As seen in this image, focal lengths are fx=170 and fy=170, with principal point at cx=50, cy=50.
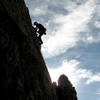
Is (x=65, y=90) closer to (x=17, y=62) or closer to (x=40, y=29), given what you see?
(x=40, y=29)

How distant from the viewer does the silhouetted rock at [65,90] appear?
40.7m

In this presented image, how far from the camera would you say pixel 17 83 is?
25.2m

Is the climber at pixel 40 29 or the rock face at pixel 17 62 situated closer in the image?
the rock face at pixel 17 62

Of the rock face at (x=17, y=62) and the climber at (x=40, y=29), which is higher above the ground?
the climber at (x=40, y=29)

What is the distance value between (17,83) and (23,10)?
15.3 metres

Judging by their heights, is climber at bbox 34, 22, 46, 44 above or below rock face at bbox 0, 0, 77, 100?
above

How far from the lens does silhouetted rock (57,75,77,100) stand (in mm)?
40688

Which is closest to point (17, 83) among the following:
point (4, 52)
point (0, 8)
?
point (4, 52)

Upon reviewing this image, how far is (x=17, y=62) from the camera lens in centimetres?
2614

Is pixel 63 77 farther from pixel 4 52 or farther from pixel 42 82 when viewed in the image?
pixel 4 52

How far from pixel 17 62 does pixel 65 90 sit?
1934 centimetres

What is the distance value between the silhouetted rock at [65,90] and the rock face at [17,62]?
10.4 m

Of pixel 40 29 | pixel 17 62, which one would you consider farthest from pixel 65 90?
pixel 17 62

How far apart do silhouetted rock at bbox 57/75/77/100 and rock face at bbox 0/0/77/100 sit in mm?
10386
